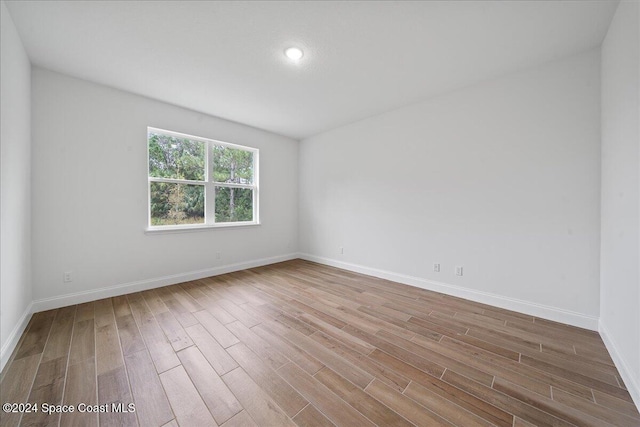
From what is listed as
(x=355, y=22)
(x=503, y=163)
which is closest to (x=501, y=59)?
(x=503, y=163)

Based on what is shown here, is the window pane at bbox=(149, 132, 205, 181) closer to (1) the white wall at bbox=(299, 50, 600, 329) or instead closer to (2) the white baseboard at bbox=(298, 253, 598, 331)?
(1) the white wall at bbox=(299, 50, 600, 329)

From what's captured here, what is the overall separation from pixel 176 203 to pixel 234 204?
956 millimetres

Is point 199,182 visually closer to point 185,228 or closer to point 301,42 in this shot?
point 185,228

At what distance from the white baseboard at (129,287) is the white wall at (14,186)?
198 mm

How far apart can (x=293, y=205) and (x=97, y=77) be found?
351 cm

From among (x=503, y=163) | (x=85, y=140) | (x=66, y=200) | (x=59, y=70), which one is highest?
(x=59, y=70)

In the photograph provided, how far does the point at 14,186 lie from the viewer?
80.1 inches

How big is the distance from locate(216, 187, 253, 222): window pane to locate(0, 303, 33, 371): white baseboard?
2.25m

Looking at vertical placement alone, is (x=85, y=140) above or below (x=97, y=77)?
below

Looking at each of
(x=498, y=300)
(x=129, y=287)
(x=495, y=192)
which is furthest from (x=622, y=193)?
(x=129, y=287)

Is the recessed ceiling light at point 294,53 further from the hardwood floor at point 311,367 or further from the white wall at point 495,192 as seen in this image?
the hardwood floor at point 311,367

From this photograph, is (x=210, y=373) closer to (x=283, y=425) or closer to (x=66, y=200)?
(x=283, y=425)

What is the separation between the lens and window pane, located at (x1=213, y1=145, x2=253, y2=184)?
407cm

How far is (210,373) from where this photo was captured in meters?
1.64
